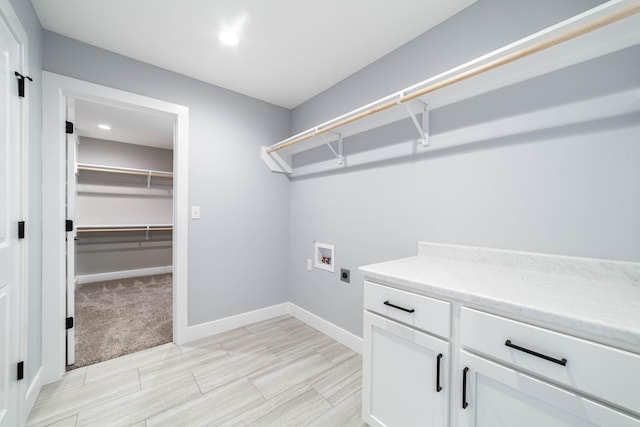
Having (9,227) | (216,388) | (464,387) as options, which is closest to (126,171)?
(9,227)

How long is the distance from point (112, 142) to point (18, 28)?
344cm

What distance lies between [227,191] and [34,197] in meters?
1.21

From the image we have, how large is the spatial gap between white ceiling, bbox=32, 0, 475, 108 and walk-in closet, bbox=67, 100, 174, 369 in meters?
1.38

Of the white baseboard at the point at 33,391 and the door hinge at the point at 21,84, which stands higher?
the door hinge at the point at 21,84

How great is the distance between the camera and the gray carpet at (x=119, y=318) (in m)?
2.05

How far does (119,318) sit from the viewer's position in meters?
2.63

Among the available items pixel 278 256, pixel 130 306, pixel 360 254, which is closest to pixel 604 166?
pixel 360 254

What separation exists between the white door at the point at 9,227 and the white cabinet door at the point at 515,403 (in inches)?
74.5

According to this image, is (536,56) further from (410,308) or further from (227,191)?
(227,191)

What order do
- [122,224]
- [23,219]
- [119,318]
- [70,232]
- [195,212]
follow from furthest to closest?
1. [122,224]
2. [119,318]
3. [195,212]
4. [70,232]
5. [23,219]

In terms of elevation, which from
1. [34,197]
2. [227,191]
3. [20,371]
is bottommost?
[20,371]

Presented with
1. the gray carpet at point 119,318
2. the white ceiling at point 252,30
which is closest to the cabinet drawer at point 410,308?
the white ceiling at point 252,30

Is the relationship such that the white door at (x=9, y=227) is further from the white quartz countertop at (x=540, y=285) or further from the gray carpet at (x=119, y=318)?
the white quartz countertop at (x=540, y=285)

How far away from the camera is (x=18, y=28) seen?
47.3 inches
